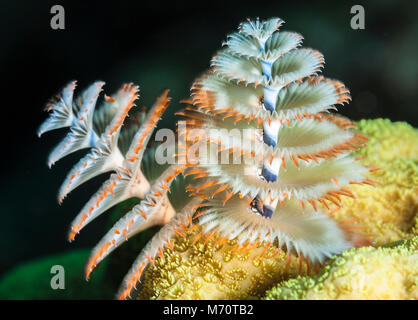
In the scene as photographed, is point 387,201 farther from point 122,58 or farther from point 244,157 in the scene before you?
point 122,58

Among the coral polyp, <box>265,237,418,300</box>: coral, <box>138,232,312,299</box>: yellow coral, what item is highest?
the coral polyp

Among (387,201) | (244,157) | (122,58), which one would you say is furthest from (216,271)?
(122,58)

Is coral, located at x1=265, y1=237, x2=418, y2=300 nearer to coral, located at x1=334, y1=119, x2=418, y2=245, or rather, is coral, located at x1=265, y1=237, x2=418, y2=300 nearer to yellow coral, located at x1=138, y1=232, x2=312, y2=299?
yellow coral, located at x1=138, y1=232, x2=312, y2=299

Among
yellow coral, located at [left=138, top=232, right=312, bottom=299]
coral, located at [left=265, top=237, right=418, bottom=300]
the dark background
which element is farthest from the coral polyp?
the dark background

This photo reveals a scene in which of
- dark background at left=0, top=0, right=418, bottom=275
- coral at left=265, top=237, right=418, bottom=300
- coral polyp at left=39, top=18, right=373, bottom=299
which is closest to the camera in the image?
coral at left=265, top=237, right=418, bottom=300

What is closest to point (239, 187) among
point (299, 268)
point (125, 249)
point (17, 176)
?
point (299, 268)

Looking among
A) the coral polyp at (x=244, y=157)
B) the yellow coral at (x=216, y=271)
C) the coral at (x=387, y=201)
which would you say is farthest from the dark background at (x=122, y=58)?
the yellow coral at (x=216, y=271)
